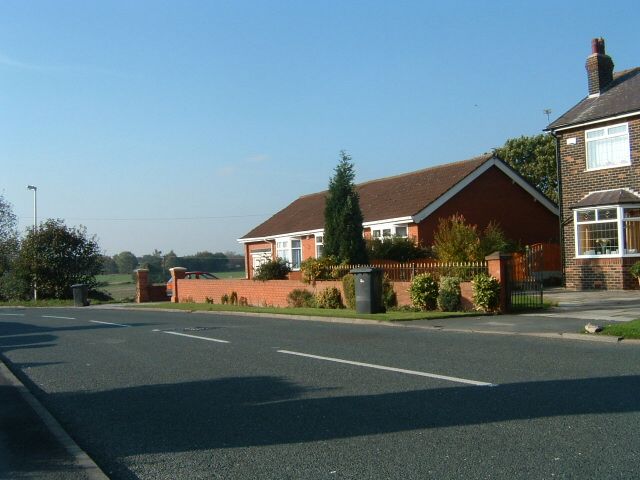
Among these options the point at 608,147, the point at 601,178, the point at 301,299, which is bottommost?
the point at 301,299

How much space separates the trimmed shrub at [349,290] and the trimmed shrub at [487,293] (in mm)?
4558

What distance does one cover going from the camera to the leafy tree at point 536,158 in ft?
145

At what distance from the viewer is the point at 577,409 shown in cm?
729

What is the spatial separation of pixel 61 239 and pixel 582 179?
95.2ft

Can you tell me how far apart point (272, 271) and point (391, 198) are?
26.5 feet

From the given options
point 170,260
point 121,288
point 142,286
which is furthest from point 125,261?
point 142,286

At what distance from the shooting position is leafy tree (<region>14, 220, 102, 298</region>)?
41.1 m

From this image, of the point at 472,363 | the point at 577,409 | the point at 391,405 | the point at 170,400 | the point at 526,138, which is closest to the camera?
the point at 577,409

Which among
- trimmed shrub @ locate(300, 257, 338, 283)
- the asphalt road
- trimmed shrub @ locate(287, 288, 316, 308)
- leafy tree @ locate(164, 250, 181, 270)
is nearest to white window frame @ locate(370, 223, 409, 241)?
trimmed shrub @ locate(300, 257, 338, 283)

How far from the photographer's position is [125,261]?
99.3 metres

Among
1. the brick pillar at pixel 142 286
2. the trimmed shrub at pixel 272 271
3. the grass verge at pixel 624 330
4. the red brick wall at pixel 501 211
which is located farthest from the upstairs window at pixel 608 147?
the brick pillar at pixel 142 286

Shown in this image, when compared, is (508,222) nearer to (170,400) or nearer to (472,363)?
(472,363)

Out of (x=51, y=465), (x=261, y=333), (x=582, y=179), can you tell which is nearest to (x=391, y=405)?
(x=51, y=465)

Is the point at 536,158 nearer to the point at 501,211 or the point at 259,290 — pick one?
the point at 501,211
